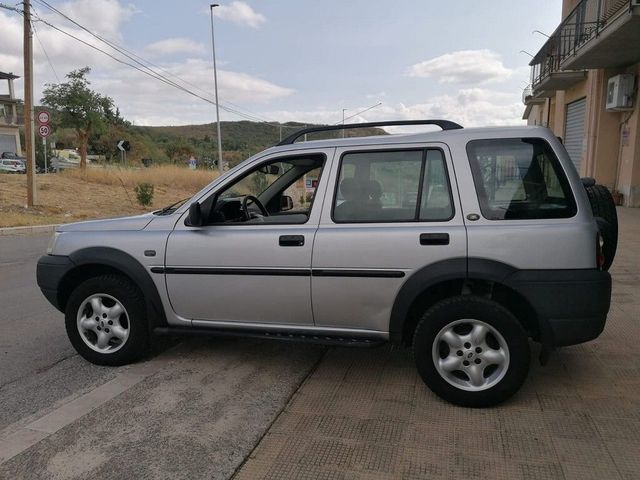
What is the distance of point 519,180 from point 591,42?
45.4 feet

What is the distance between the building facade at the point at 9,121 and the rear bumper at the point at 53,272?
66368mm

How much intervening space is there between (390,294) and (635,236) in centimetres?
930

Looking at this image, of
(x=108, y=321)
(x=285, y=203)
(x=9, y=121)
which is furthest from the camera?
(x=9, y=121)

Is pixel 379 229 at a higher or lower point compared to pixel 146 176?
lower

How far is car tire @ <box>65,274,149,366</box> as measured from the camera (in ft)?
13.6

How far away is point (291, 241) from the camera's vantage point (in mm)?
3693

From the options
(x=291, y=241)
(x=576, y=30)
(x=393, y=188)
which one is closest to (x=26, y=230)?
(x=291, y=241)

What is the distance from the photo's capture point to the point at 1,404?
363 cm

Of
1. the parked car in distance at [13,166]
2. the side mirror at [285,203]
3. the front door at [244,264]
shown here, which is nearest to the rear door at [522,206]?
the front door at [244,264]

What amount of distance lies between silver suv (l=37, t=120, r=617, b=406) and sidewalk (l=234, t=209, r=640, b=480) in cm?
28

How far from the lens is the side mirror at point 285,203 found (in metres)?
5.21

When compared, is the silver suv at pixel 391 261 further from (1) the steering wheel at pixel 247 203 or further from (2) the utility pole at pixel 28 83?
(2) the utility pole at pixel 28 83

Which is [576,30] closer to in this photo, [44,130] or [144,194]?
[144,194]

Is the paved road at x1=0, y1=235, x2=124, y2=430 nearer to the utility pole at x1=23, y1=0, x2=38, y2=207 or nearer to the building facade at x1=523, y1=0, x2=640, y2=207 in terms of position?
the utility pole at x1=23, y1=0, x2=38, y2=207
